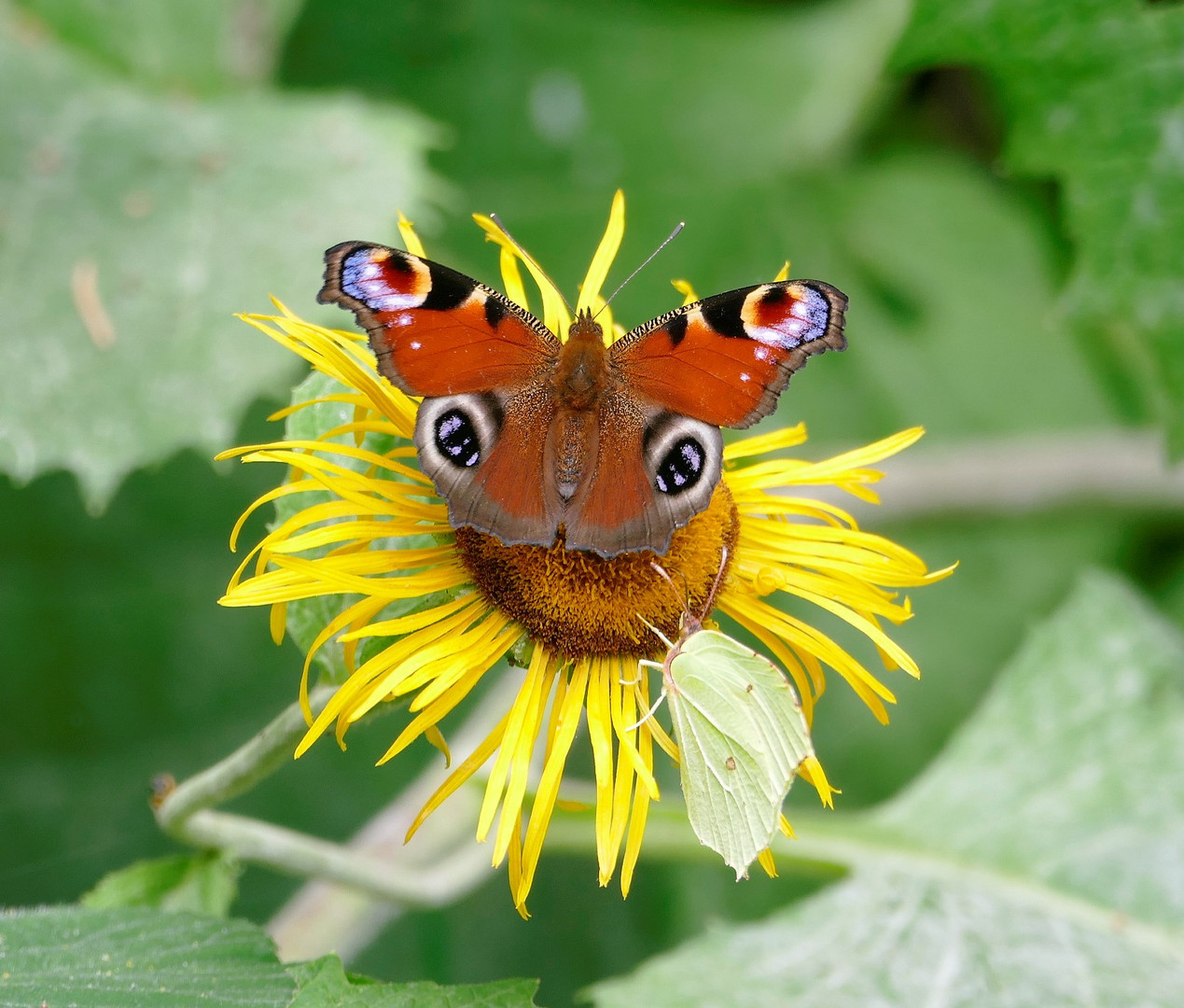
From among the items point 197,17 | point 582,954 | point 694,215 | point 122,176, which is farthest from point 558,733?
point 694,215

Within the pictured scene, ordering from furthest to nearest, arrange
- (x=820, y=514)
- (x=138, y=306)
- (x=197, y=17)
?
(x=197, y=17) → (x=138, y=306) → (x=820, y=514)

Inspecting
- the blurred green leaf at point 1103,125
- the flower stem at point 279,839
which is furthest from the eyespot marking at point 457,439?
the blurred green leaf at point 1103,125

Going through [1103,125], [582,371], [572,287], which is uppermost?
[1103,125]

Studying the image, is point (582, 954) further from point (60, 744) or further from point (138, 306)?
point (138, 306)

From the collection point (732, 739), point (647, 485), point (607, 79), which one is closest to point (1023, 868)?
point (732, 739)

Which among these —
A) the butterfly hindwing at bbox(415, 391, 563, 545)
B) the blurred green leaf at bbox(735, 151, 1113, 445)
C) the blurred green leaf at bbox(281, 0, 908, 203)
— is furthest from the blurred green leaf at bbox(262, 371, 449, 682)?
the blurred green leaf at bbox(735, 151, 1113, 445)

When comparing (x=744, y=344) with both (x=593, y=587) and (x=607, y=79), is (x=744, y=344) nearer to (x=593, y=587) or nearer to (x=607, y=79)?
(x=593, y=587)
